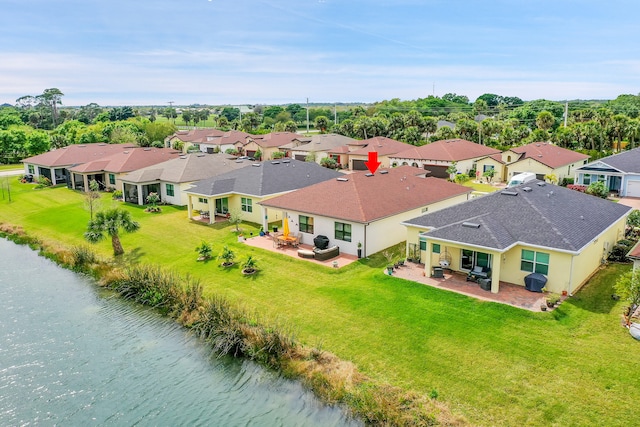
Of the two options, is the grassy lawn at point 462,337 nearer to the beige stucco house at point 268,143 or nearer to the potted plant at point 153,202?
the potted plant at point 153,202

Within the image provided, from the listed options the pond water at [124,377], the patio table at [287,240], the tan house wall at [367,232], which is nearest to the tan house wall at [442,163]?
the tan house wall at [367,232]

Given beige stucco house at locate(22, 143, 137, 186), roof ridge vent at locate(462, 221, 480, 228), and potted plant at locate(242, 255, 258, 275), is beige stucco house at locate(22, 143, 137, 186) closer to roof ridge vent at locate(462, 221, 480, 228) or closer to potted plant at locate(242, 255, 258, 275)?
potted plant at locate(242, 255, 258, 275)

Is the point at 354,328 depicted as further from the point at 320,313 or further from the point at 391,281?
the point at 391,281

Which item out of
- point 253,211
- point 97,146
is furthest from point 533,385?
point 97,146

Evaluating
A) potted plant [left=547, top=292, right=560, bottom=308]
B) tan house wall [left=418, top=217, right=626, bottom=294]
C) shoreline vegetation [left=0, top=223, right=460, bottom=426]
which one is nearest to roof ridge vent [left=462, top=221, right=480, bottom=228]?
tan house wall [left=418, top=217, right=626, bottom=294]

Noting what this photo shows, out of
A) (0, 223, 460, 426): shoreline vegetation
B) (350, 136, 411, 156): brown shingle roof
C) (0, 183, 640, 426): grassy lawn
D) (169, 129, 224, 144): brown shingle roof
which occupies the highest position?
(169, 129, 224, 144): brown shingle roof

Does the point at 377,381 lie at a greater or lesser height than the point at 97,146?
lesser
